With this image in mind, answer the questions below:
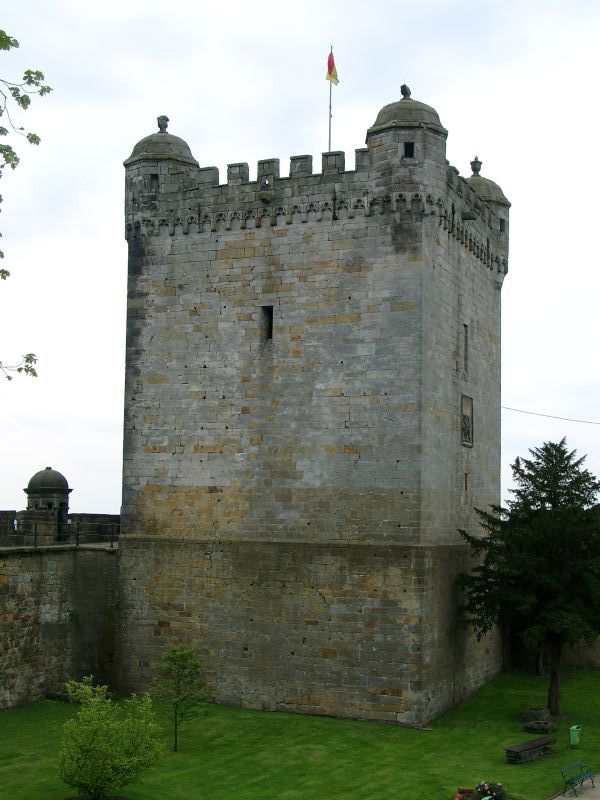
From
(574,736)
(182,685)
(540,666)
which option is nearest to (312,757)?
(182,685)

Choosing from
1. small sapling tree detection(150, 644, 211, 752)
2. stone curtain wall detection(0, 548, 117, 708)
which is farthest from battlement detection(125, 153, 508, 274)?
small sapling tree detection(150, 644, 211, 752)

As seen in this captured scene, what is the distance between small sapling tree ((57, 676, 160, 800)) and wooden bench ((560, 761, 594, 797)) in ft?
25.7

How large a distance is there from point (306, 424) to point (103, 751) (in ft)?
32.9

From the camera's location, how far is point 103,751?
57.1 feet

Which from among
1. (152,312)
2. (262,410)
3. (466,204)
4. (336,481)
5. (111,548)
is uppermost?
(466,204)

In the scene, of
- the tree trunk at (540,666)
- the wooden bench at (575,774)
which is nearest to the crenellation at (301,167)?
the wooden bench at (575,774)

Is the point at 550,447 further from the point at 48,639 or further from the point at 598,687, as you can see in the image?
the point at 48,639

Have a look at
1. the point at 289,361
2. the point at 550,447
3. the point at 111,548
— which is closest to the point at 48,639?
the point at 111,548

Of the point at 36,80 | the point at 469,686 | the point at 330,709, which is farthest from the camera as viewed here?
the point at 469,686

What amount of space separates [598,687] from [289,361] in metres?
13.1

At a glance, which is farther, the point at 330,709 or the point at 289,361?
the point at 289,361

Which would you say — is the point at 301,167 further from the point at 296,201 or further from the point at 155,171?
the point at 155,171

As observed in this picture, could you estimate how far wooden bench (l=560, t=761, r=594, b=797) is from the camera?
19.5m

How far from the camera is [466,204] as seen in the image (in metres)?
27.8
